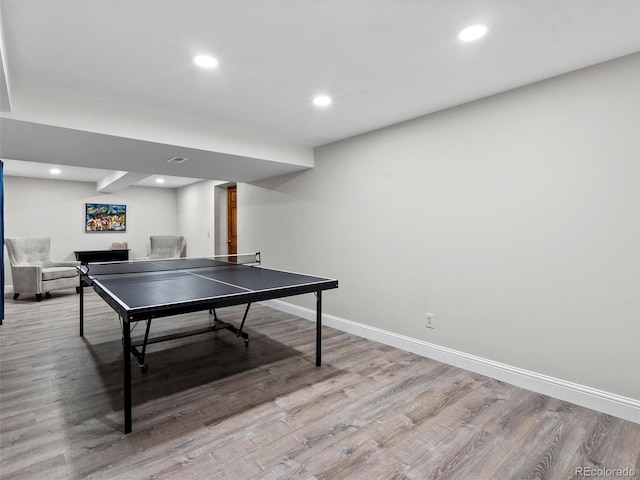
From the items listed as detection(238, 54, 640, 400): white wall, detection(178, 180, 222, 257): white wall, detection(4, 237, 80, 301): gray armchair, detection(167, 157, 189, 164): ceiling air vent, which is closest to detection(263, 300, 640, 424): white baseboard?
detection(238, 54, 640, 400): white wall

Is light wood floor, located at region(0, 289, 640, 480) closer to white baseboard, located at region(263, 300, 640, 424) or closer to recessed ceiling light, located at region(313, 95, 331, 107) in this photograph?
white baseboard, located at region(263, 300, 640, 424)

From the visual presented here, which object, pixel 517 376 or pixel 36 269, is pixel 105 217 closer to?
pixel 36 269

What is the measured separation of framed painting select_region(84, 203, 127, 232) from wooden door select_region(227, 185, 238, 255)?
3.04 metres

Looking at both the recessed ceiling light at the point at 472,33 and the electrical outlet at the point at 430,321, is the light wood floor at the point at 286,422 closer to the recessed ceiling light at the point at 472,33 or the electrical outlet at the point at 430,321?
the electrical outlet at the point at 430,321

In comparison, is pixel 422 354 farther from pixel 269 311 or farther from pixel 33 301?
pixel 33 301

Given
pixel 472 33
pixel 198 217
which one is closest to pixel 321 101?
pixel 472 33

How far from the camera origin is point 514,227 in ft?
8.58

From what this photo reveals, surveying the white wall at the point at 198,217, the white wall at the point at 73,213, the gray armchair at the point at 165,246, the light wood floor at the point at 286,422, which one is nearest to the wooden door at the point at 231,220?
the white wall at the point at 198,217

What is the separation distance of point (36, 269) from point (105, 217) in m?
2.37

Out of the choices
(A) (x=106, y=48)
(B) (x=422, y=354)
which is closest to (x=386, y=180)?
(B) (x=422, y=354)

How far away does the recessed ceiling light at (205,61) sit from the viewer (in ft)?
6.92

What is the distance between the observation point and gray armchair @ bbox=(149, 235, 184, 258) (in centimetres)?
779

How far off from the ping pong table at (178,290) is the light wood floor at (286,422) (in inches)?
11.2

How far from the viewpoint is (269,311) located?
5.04 metres
